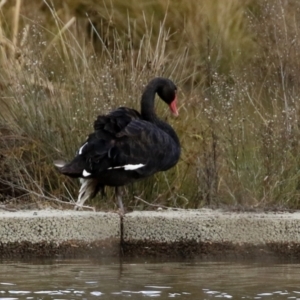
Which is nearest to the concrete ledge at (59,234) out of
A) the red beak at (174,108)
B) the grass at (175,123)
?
the grass at (175,123)

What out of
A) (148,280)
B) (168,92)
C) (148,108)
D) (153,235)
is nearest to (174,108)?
(168,92)

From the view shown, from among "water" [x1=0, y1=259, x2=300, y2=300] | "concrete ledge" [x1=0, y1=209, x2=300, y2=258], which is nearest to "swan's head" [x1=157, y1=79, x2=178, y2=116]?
"concrete ledge" [x1=0, y1=209, x2=300, y2=258]

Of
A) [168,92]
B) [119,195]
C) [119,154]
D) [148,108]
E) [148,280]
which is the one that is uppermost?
[168,92]

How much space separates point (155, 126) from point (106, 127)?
52 centimetres

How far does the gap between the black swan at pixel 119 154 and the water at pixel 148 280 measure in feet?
2.37

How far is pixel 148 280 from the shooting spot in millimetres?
6281

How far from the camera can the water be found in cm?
585

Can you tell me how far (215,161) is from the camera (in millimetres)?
8016

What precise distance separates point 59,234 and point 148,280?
37.6 inches

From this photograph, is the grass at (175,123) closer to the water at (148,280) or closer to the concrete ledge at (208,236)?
the concrete ledge at (208,236)

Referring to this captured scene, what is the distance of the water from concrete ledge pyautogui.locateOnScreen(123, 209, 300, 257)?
129mm

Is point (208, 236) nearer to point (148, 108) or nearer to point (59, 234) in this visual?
point (59, 234)

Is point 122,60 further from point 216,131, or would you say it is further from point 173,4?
point 173,4

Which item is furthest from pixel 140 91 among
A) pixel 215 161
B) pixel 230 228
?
pixel 230 228
